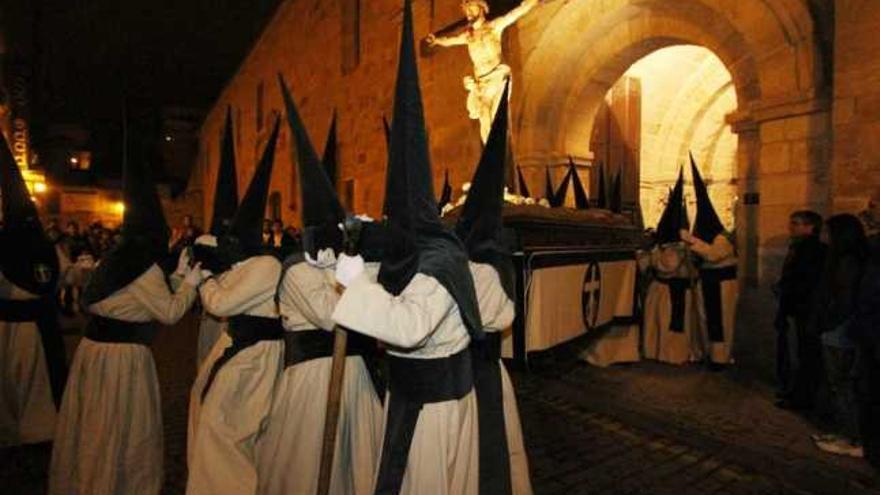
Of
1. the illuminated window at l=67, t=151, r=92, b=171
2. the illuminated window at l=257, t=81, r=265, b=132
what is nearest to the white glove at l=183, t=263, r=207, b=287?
the illuminated window at l=257, t=81, r=265, b=132

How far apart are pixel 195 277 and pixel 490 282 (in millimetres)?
1923

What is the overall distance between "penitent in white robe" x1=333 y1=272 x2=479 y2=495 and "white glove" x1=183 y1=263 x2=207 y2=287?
5.82 feet

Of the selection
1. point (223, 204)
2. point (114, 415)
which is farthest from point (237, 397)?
point (223, 204)

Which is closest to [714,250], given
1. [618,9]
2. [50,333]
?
[618,9]

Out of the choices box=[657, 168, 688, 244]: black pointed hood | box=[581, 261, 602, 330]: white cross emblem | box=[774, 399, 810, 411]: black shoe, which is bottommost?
box=[774, 399, 810, 411]: black shoe

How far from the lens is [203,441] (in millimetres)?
3068

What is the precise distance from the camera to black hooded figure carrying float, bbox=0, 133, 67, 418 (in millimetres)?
3709

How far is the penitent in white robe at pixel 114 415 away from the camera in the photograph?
3.17m

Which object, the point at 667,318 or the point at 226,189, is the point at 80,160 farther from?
the point at 667,318

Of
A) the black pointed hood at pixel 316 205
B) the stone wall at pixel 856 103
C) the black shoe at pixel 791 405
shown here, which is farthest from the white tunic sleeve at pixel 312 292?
the stone wall at pixel 856 103

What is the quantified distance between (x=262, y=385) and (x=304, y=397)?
1.71 feet

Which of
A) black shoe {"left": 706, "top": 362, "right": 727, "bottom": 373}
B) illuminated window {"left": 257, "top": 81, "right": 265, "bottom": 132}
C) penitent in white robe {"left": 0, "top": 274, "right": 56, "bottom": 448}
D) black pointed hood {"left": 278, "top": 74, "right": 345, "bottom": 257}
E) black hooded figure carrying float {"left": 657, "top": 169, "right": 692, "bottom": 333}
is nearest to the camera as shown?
black pointed hood {"left": 278, "top": 74, "right": 345, "bottom": 257}

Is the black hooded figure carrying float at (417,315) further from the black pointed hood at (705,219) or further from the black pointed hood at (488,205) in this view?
the black pointed hood at (705,219)

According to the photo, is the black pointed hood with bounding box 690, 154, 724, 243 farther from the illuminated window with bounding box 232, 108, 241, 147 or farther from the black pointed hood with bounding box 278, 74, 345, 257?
the illuminated window with bounding box 232, 108, 241, 147
